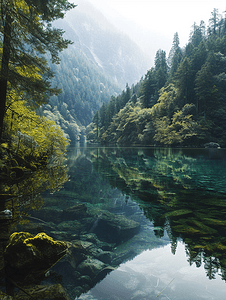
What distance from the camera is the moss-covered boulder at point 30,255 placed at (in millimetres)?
2959

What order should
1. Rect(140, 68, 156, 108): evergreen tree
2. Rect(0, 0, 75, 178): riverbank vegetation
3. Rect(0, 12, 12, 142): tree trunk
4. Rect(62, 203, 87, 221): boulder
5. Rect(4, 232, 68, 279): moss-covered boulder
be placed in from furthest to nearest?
Rect(140, 68, 156, 108): evergreen tree, Rect(0, 0, 75, 178): riverbank vegetation, Rect(0, 12, 12, 142): tree trunk, Rect(62, 203, 87, 221): boulder, Rect(4, 232, 68, 279): moss-covered boulder

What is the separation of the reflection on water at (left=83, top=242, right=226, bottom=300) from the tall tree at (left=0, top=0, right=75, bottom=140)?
22.9 feet

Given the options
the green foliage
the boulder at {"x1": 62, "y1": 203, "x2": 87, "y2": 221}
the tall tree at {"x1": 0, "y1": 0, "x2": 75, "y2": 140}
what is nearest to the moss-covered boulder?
the boulder at {"x1": 62, "y1": 203, "x2": 87, "y2": 221}

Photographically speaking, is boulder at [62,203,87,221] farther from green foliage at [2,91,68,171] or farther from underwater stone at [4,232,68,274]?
green foliage at [2,91,68,171]

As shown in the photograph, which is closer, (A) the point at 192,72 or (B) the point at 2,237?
(B) the point at 2,237

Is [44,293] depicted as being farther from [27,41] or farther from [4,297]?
[27,41]

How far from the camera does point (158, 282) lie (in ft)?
10.4

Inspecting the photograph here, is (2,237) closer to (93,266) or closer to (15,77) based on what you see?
(93,266)

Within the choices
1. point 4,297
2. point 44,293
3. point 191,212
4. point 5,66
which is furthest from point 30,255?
point 5,66

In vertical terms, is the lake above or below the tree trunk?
below

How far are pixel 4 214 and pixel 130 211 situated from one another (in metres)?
3.86

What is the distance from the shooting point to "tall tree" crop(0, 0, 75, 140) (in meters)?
7.47

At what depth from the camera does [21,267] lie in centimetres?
296

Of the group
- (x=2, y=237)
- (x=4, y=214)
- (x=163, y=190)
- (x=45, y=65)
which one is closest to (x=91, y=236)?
(x=2, y=237)
